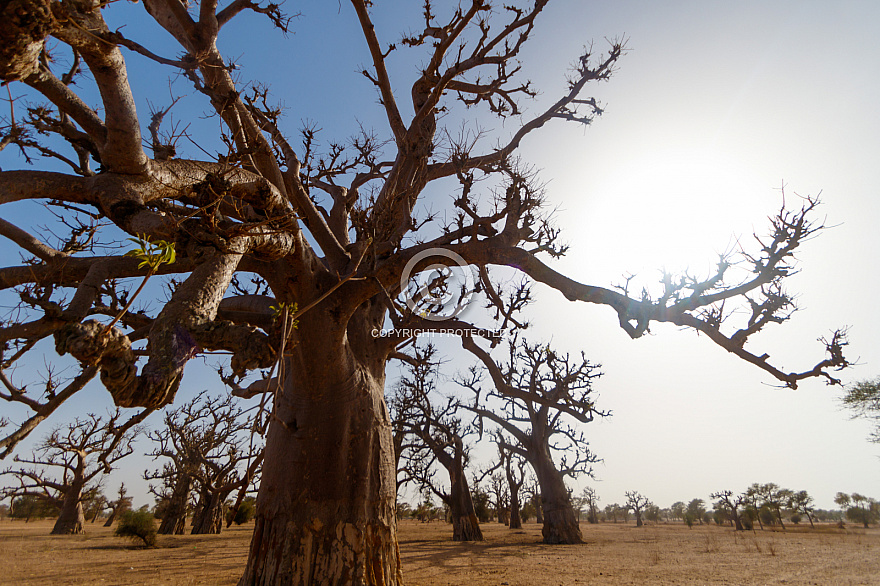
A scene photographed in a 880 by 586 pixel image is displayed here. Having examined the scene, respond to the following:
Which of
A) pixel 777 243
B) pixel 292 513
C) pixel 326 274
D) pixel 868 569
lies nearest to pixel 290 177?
pixel 326 274

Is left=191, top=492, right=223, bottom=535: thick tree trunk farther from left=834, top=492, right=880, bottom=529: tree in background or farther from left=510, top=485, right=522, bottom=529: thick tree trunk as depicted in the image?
left=834, top=492, right=880, bottom=529: tree in background

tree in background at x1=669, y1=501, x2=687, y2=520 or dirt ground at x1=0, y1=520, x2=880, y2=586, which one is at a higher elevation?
dirt ground at x1=0, y1=520, x2=880, y2=586

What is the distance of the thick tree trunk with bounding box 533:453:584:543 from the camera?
39.9 ft

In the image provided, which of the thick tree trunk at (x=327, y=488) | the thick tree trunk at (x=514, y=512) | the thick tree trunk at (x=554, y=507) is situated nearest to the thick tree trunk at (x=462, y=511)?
the thick tree trunk at (x=554, y=507)

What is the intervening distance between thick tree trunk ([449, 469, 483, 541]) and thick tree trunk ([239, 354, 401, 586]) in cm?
965

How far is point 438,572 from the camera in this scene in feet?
21.3

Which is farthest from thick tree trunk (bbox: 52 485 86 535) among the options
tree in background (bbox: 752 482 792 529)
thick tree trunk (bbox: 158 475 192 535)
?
tree in background (bbox: 752 482 792 529)

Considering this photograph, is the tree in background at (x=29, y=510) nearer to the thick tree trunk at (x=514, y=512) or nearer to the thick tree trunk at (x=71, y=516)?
the thick tree trunk at (x=71, y=516)

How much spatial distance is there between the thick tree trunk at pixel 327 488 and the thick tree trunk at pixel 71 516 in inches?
619

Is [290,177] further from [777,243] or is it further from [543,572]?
[543,572]

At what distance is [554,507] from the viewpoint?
12.3 meters

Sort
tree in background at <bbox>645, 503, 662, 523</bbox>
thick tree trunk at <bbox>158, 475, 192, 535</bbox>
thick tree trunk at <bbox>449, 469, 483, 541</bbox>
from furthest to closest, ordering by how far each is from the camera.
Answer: tree in background at <bbox>645, 503, 662, 523</bbox>
thick tree trunk at <bbox>158, 475, 192, 535</bbox>
thick tree trunk at <bbox>449, 469, 483, 541</bbox>

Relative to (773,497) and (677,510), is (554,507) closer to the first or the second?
(773,497)

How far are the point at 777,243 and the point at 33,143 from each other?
7.03 m
